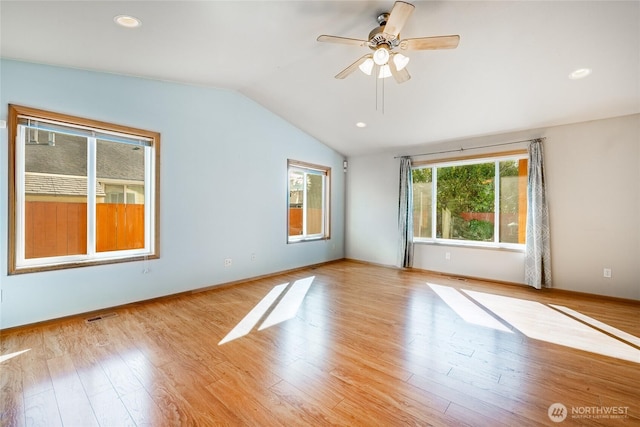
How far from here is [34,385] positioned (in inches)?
73.3

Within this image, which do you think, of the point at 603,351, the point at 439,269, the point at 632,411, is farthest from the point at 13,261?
the point at 439,269

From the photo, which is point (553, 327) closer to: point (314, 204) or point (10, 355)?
point (314, 204)

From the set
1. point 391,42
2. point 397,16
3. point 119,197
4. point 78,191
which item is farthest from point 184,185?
point 397,16

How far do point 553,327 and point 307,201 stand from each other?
429 centimetres

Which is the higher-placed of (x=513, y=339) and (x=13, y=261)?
(x=13, y=261)

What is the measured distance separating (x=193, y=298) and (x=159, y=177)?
167 centimetres

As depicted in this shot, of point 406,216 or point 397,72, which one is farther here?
point 406,216

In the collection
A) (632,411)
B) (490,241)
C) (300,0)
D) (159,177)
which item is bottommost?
(632,411)

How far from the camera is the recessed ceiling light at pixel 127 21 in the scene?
2127 mm

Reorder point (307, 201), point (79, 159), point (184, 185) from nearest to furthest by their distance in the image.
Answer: point (79, 159) < point (184, 185) < point (307, 201)

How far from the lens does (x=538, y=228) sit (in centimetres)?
411

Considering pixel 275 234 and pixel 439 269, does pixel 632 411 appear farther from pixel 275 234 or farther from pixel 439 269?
pixel 275 234

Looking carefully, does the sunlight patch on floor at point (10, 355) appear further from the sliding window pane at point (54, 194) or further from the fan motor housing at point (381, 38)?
the fan motor housing at point (381, 38)

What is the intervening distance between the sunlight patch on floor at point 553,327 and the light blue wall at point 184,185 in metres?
3.45
